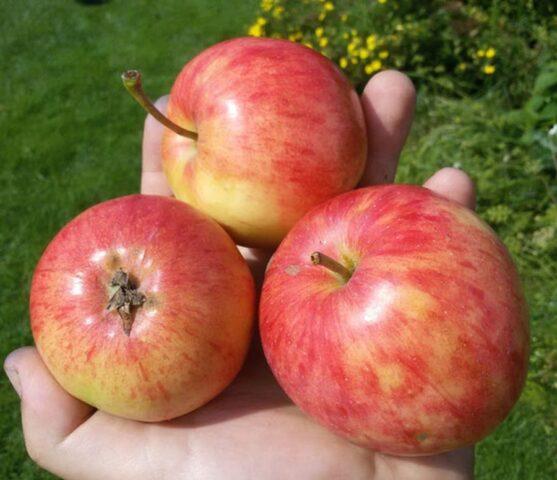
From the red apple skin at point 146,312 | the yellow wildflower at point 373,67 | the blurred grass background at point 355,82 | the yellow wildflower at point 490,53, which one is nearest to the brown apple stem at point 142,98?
the red apple skin at point 146,312

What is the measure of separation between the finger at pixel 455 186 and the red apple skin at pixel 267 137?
0.42 metres

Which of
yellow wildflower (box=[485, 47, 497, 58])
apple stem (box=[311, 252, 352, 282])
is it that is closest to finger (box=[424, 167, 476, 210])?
apple stem (box=[311, 252, 352, 282])

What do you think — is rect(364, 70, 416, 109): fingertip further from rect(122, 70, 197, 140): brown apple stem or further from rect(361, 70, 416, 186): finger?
rect(122, 70, 197, 140): brown apple stem

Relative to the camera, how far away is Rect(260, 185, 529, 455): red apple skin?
1471 mm

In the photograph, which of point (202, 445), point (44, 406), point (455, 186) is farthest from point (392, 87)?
point (44, 406)

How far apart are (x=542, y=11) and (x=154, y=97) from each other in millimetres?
2557

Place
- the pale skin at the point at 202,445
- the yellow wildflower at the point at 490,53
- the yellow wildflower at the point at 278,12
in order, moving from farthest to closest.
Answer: the yellow wildflower at the point at 278,12 < the yellow wildflower at the point at 490,53 < the pale skin at the point at 202,445

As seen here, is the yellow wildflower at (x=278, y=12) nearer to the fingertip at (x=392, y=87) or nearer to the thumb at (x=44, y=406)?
the fingertip at (x=392, y=87)

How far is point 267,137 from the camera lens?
183 centimetres

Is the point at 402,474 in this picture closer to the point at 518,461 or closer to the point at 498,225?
the point at 518,461

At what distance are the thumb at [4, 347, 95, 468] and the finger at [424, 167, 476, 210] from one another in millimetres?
1305

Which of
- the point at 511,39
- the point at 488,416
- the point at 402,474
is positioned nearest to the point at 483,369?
the point at 488,416

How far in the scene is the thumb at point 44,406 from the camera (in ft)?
5.97

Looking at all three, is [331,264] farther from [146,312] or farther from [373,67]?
[373,67]
